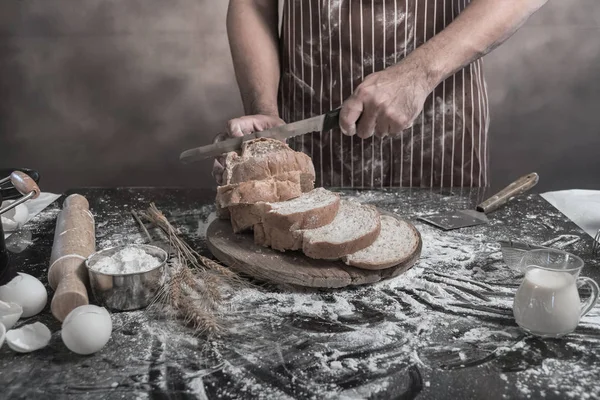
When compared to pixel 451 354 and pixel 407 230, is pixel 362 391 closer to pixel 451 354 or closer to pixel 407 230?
pixel 451 354

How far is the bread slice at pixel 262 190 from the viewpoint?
6.95 ft

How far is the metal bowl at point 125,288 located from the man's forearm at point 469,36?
1419 mm

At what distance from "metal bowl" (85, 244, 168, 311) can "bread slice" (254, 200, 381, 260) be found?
423 mm

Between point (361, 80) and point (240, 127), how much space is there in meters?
0.68

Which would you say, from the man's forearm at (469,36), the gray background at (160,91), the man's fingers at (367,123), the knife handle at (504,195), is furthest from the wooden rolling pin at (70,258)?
the gray background at (160,91)

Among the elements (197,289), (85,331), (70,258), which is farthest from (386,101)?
(85,331)

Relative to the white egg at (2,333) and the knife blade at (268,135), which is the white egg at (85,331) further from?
the knife blade at (268,135)

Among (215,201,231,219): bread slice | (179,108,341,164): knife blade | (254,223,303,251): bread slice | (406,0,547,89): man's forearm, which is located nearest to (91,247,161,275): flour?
(254,223,303,251): bread slice

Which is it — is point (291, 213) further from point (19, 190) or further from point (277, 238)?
point (19, 190)

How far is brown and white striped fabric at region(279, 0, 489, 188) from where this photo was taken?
2.87 m

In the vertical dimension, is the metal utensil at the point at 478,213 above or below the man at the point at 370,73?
below

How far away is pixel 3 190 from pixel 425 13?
6.48 ft

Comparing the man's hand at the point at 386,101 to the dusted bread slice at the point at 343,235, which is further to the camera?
the man's hand at the point at 386,101

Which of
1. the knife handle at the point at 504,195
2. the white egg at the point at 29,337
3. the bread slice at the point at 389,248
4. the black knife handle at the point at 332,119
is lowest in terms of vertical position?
the white egg at the point at 29,337
